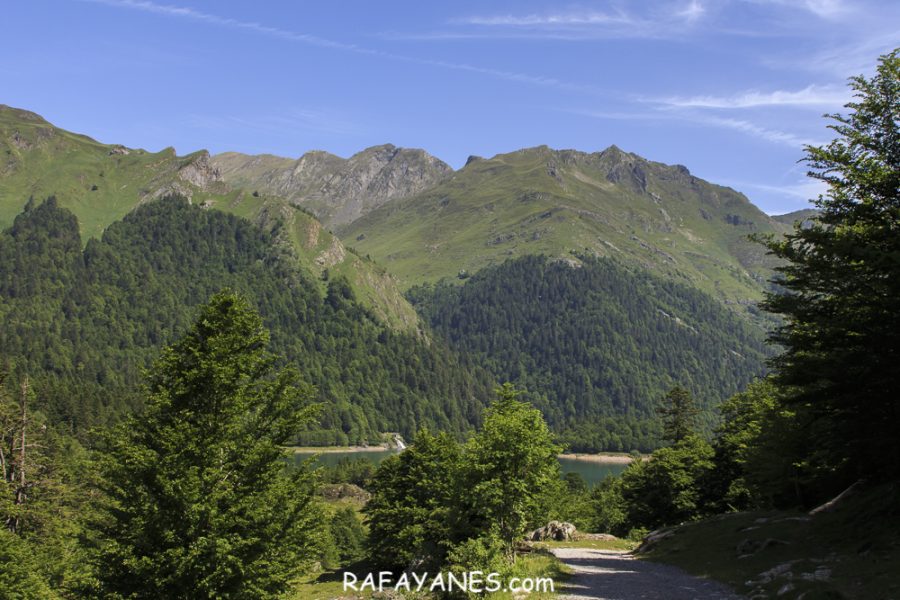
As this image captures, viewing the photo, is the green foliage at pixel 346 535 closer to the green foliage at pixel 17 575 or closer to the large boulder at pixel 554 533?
the large boulder at pixel 554 533

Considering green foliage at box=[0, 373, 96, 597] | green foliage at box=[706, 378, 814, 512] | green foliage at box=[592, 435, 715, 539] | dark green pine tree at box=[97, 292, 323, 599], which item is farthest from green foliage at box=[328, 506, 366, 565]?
dark green pine tree at box=[97, 292, 323, 599]

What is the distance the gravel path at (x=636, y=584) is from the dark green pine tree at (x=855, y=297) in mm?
9345

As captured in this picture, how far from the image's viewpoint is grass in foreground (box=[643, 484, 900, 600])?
23625mm

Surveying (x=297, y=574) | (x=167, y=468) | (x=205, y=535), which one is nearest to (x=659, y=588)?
(x=297, y=574)

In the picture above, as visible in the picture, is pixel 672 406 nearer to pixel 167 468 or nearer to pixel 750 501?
pixel 750 501

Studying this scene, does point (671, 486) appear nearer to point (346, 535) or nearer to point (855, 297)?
point (855, 297)

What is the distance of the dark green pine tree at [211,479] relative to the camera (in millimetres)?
22859

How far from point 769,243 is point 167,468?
30324 mm

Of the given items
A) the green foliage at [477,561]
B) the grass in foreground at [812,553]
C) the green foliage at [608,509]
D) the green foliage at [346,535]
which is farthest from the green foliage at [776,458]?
the green foliage at [346,535]

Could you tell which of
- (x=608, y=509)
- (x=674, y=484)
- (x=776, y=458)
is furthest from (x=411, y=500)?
(x=608, y=509)

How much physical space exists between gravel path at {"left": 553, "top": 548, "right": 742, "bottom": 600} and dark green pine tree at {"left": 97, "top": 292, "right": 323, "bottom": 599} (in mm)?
11912

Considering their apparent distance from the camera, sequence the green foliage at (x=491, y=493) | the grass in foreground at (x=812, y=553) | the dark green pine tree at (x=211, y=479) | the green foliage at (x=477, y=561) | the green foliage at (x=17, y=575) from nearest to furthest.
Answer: the dark green pine tree at (x=211, y=479)
the grass in foreground at (x=812, y=553)
the green foliage at (x=477, y=561)
the green foliage at (x=17, y=575)
the green foliage at (x=491, y=493)

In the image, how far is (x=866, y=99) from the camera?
31.4 metres

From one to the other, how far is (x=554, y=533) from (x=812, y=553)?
136 feet
